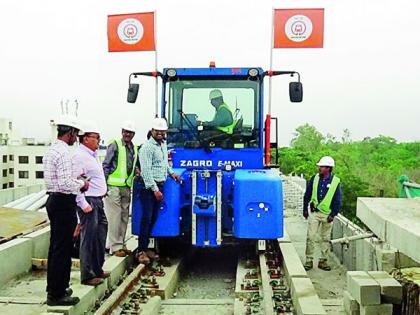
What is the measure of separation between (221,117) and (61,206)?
12.6ft

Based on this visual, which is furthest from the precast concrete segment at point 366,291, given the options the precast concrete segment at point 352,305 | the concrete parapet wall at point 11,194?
the concrete parapet wall at point 11,194

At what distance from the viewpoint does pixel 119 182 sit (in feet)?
25.8

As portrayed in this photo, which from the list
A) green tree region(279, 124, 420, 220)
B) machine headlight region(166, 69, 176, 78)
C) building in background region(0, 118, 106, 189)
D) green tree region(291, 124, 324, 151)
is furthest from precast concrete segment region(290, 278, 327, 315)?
green tree region(291, 124, 324, 151)

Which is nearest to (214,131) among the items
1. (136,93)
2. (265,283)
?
(136,93)

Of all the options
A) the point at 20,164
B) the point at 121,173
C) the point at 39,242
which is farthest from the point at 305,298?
the point at 20,164

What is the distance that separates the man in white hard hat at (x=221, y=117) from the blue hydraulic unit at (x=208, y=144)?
0.02 m

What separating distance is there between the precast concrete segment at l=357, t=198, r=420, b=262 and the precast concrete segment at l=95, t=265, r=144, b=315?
277 centimetres

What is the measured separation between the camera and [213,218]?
7875 millimetres

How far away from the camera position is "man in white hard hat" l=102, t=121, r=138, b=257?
782 cm

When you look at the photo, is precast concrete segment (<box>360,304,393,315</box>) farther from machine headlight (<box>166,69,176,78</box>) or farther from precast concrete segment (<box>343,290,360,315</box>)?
machine headlight (<box>166,69,176,78</box>)

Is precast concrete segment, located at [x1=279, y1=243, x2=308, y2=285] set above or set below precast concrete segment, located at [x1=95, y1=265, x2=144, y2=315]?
above

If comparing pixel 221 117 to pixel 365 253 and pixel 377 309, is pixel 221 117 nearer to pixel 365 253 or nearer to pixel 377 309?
pixel 365 253

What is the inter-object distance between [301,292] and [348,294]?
484mm

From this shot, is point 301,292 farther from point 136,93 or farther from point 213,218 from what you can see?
point 136,93
